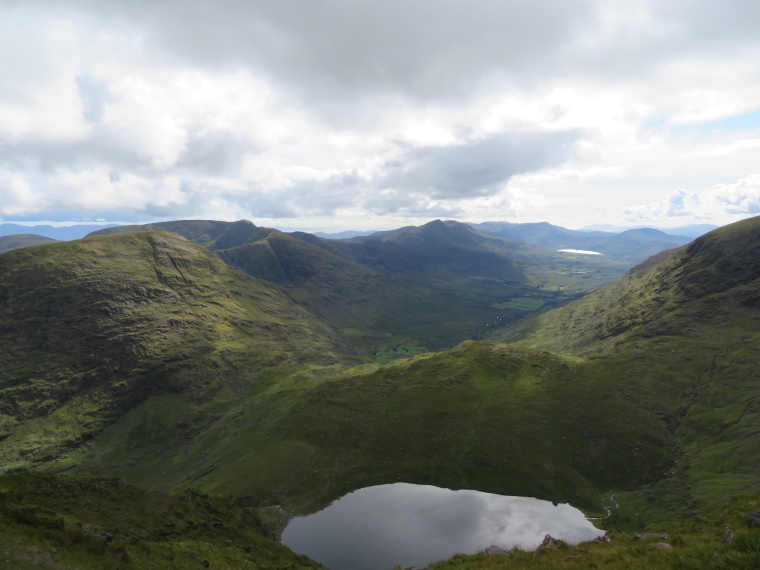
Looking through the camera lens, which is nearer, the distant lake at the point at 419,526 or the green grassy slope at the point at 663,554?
the green grassy slope at the point at 663,554

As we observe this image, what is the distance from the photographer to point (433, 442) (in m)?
138

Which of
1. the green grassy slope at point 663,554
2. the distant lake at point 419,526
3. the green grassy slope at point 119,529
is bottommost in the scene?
the distant lake at point 419,526

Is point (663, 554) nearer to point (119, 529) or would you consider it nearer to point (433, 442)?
point (119, 529)

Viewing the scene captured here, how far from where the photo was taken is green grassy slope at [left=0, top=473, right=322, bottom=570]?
1336 inches

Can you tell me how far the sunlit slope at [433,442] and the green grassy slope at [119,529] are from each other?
5223cm

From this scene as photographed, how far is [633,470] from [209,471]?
159 meters

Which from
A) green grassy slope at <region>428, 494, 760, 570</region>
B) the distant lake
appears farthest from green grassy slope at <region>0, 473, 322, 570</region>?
green grassy slope at <region>428, 494, 760, 570</region>

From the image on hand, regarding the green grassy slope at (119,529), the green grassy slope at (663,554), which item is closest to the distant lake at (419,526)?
the green grassy slope at (119,529)

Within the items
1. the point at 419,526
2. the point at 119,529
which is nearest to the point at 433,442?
the point at 419,526

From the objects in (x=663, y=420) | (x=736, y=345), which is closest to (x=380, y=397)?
(x=663, y=420)

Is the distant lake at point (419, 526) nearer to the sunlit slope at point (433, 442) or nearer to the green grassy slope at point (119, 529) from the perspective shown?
the sunlit slope at point (433, 442)

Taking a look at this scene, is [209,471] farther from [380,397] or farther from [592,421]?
[592,421]

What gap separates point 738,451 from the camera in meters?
120

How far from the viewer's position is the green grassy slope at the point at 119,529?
33.9m
